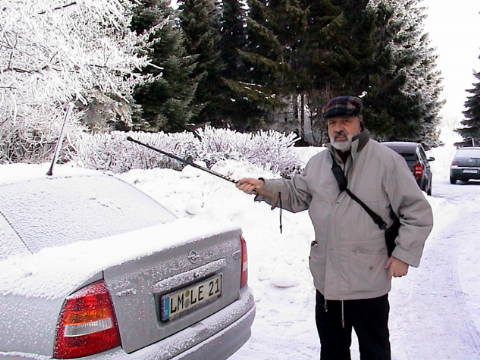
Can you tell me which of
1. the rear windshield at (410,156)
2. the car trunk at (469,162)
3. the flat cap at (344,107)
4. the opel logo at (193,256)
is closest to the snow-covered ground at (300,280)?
the opel logo at (193,256)

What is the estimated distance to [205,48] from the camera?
26.5 metres

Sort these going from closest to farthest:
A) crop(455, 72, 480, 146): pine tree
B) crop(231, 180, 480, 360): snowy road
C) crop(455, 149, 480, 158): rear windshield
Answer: crop(231, 180, 480, 360): snowy road → crop(455, 149, 480, 158): rear windshield → crop(455, 72, 480, 146): pine tree

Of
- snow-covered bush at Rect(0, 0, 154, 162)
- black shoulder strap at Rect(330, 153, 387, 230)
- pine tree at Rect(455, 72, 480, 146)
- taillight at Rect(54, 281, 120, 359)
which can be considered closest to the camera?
taillight at Rect(54, 281, 120, 359)

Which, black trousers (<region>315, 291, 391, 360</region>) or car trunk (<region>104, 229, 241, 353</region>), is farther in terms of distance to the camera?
black trousers (<region>315, 291, 391, 360</region>)

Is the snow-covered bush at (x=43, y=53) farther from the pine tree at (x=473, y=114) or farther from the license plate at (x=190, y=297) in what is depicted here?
the pine tree at (x=473, y=114)

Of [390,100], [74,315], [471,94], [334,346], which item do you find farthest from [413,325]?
[471,94]

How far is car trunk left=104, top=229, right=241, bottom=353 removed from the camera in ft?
7.25

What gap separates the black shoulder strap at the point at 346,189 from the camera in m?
2.46

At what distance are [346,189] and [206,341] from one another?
3.79ft

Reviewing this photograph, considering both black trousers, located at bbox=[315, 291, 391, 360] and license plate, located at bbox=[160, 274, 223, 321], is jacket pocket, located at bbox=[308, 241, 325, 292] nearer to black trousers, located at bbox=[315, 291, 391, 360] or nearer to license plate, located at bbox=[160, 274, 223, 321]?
black trousers, located at bbox=[315, 291, 391, 360]

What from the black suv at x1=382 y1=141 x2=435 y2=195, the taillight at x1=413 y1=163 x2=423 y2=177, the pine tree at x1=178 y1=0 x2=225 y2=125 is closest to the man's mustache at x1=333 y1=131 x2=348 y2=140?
the black suv at x1=382 y1=141 x2=435 y2=195

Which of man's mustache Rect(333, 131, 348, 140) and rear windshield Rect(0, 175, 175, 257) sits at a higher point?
man's mustache Rect(333, 131, 348, 140)

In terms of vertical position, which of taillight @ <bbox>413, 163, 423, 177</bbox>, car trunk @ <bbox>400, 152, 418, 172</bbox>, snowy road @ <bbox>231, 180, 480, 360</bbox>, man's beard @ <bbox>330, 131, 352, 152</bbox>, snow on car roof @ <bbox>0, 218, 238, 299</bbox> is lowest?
snowy road @ <bbox>231, 180, 480, 360</bbox>

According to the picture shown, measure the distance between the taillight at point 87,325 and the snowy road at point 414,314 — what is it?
1.59 meters
